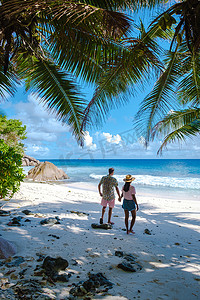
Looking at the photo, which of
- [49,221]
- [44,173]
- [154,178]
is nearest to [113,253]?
[49,221]

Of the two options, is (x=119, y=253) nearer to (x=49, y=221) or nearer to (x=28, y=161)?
(x=49, y=221)

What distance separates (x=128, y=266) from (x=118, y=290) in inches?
23.4

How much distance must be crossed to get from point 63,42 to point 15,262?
11.6 ft

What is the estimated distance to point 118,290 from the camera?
2463mm

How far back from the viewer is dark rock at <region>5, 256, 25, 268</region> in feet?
9.13

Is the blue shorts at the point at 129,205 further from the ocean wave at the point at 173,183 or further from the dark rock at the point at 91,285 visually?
the ocean wave at the point at 173,183

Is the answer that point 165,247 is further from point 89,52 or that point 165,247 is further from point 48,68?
point 48,68

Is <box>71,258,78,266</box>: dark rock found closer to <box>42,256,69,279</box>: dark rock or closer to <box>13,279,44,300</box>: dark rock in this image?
<box>42,256,69,279</box>: dark rock

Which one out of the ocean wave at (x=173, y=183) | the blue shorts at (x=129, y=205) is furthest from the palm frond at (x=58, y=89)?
the ocean wave at (x=173, y=183)

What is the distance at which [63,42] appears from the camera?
337cm

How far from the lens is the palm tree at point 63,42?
2414mm

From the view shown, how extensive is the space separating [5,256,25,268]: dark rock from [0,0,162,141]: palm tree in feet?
7.75

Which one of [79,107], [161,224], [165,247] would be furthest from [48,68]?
[161,224]

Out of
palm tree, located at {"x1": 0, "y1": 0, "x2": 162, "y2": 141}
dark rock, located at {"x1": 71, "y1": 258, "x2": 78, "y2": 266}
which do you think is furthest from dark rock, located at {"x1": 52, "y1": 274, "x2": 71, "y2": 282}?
palm tree, located at {"x1": 0, "y1": 0, "x2": 162, "y2": 141}
